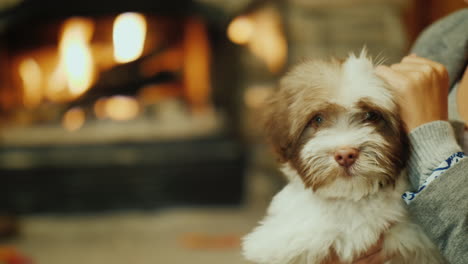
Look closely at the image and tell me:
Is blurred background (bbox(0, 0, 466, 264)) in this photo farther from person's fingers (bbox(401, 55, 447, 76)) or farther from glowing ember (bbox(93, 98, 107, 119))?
person's fingers (bbox(401, 55, 447, 76))

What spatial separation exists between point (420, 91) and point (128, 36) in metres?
2.49

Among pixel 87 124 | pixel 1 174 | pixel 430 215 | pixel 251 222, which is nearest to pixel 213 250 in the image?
pixel 251 222

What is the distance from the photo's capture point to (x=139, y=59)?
3207mm

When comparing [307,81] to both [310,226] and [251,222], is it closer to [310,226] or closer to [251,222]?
[310,226]

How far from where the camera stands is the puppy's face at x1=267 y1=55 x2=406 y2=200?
99 centimetres

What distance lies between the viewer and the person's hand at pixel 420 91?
0.99 meters

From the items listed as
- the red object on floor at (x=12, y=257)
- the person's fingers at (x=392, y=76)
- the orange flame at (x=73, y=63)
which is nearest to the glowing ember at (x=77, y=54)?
the orange flame at (x=73, y=63)

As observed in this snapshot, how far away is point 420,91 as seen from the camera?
99cm

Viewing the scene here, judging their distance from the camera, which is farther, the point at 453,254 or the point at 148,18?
the point at 148,18

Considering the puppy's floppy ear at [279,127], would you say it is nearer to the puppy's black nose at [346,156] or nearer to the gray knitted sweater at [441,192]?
the puppy's black nose at [346,156]

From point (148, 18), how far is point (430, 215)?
2.58 m

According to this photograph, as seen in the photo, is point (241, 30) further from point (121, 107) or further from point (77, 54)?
point (77, 54)

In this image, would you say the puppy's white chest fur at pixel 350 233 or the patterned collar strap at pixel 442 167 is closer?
the patterned collar strap at pixel 442 167

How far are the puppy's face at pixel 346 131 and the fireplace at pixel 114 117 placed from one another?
2.12m
